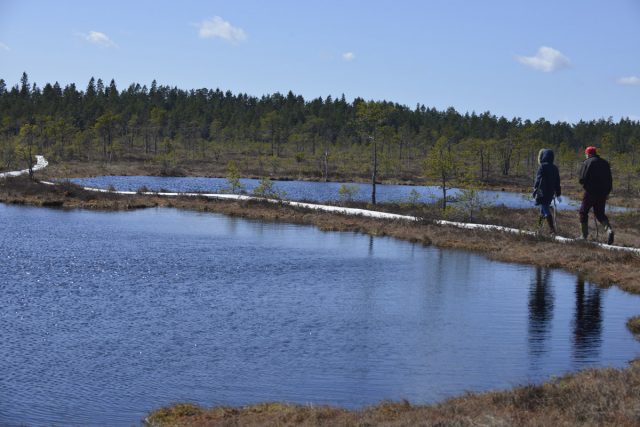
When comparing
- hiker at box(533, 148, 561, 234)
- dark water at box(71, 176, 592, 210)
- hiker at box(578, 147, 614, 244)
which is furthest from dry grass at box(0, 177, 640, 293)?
dark water at box(71, 176, 592, 210)

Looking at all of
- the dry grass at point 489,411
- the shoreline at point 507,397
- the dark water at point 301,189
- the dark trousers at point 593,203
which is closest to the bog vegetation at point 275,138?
the dark water at point 301,189

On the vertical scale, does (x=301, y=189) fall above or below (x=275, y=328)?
above

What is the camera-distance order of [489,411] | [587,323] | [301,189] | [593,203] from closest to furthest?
[489,411]
[587,323]
[593,203]
[301,189]

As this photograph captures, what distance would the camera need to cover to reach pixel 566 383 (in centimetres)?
1198

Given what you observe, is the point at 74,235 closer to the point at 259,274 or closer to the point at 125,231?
the point at 125,231

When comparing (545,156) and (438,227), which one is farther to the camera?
(438,227)

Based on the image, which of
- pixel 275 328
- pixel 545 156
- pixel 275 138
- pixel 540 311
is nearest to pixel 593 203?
pixel 545 156

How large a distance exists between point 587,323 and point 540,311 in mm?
1707

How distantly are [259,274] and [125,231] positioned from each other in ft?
49.7

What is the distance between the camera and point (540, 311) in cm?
2000

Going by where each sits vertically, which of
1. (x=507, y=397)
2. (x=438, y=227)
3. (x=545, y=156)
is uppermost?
(x=545, y=156)

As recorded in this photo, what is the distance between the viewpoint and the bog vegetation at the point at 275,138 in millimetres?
112188

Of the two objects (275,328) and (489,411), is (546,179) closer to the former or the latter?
(275,328)

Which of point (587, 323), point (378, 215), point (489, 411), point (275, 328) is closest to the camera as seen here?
point (489, 411)
